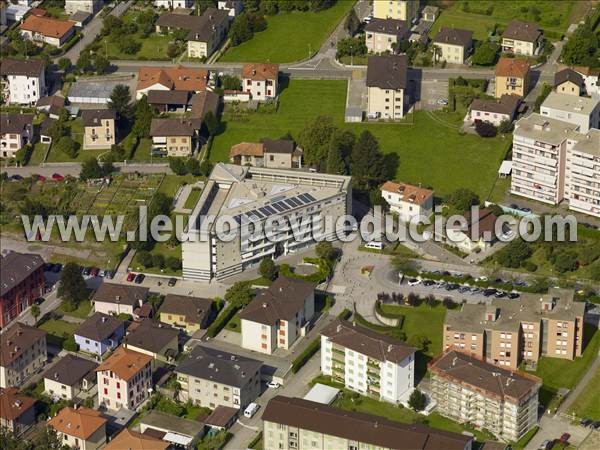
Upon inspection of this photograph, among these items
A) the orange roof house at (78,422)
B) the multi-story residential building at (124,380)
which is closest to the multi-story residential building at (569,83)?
the multi-story residential building at (124,380)

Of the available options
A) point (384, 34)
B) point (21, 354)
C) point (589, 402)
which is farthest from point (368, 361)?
point (384, 34)

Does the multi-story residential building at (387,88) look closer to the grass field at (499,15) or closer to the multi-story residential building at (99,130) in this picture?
the grass field at (499,15)

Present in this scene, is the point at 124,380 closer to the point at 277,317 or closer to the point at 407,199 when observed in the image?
the point at 277,317

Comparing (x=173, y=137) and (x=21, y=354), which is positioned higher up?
(x=173, y=137)

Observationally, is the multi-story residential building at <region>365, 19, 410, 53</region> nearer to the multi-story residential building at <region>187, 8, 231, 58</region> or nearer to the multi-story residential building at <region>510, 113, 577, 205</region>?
the multi-story residential building at <region>187, 8, 231, 58</region>

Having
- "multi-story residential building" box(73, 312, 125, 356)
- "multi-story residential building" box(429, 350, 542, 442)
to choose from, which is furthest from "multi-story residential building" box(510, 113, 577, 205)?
"multi-story residential building" box(73, 312, 125, 356)

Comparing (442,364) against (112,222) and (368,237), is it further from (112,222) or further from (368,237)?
(112,222)
